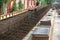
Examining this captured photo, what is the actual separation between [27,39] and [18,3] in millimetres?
16435

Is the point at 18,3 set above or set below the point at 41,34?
below

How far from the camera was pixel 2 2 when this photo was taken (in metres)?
14.5

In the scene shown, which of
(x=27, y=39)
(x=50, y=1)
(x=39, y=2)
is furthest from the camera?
(x=50, y=1)

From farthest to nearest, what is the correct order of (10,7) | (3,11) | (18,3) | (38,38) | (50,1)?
(50,1)
(18,3)
(10,7)
(3,11)
(38,38)

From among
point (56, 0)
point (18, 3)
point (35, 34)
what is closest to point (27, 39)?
point (35, 34)

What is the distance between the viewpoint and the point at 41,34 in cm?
397

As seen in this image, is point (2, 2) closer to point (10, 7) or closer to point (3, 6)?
point (3, 6)

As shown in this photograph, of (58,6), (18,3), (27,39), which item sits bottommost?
(58,6)

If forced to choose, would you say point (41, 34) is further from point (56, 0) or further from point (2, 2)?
point (56, 0)

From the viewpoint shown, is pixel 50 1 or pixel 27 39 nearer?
pixel 27 39

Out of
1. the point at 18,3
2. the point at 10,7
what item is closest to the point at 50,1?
the point at 18,3

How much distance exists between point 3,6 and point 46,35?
36.2 feet

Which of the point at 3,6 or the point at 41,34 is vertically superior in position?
the point at 41,34

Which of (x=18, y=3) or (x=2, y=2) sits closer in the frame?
(x=2, y=2)
